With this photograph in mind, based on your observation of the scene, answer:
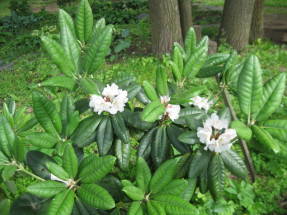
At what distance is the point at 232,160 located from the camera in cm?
113

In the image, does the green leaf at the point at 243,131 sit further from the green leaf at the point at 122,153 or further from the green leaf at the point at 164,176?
the green leaf at the point at 122,153

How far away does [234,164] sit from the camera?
1127 mm

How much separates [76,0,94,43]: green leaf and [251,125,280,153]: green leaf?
2.59 feet

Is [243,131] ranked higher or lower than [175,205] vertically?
higher

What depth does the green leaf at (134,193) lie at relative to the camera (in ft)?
3.42

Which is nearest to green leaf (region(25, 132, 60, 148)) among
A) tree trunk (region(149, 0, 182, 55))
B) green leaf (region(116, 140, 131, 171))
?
green leaf (region(116, 140, 131, 171))

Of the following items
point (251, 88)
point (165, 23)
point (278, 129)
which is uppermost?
point (251, 88)

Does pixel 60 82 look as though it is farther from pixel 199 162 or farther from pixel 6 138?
pixel 199 162

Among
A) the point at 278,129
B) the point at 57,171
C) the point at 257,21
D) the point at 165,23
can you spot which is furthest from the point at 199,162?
the point at 257,21

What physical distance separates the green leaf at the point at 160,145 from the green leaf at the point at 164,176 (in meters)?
0.09

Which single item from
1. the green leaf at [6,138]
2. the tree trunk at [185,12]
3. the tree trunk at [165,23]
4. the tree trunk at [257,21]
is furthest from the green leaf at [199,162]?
the tree trunk at [257,21]

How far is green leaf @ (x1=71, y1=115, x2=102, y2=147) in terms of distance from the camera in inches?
45.4

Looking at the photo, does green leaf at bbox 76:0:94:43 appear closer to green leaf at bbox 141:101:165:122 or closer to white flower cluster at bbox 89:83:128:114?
white flower cluster at bbox 89:83:128:114

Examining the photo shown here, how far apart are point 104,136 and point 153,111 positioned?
0.72ft
